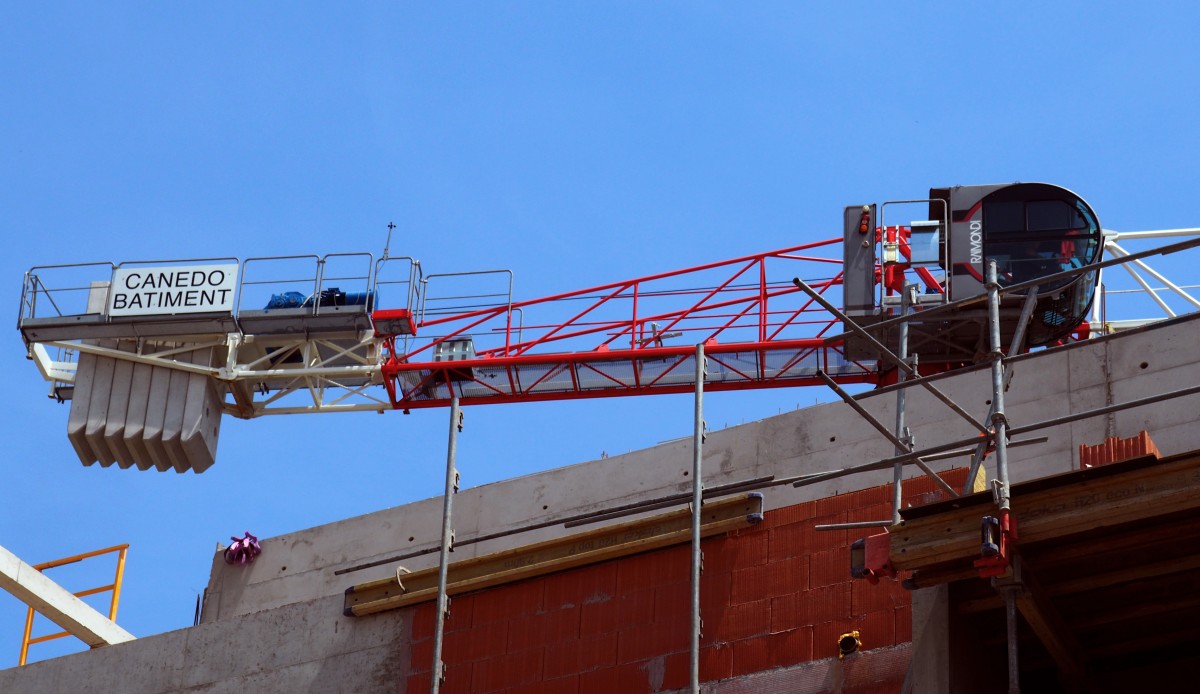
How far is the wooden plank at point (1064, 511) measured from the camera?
10477 millimetres

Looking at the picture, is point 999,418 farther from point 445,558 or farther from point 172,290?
point 172,290

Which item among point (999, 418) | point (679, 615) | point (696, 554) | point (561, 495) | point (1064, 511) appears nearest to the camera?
point (1064, 511)

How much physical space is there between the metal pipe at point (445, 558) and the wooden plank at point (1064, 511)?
5477 mm

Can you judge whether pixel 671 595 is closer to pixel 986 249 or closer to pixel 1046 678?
pixel 1046 678

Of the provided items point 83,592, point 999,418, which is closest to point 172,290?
point 83,592

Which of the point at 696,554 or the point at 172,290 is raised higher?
the point at 172,290

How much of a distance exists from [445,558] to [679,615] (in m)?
2.19

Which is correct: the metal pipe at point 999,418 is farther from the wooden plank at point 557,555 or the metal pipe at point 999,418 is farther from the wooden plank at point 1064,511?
the wooden plank at point 557,555

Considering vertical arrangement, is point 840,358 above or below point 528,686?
above

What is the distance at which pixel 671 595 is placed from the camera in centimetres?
1526

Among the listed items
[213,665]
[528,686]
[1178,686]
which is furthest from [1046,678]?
[213,665]

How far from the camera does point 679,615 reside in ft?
49.6

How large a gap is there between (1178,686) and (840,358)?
654 inches

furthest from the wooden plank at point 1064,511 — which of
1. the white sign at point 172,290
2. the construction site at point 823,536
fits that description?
the white sign at point 172,290
